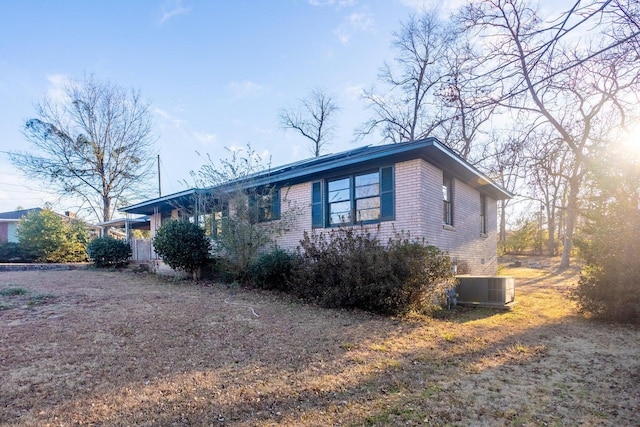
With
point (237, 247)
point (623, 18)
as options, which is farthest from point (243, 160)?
point (623, 18)

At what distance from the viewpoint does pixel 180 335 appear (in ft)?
16.3

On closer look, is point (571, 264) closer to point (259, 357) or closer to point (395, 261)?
point (395, 261)

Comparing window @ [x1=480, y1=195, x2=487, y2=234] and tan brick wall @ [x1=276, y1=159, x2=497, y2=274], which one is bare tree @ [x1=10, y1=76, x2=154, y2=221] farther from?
window @ [x1=480, y1=195, x2=487, y2=234]

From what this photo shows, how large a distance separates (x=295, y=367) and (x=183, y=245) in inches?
299

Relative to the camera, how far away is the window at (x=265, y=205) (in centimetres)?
1030

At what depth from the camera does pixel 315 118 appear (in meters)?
29.0

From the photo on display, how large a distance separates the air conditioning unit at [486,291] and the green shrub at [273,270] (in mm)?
4129

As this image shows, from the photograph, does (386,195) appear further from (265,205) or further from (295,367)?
(295,367)

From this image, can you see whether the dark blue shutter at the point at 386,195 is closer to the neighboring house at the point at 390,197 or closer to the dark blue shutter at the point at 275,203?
the neighboring house at the point at 390,197

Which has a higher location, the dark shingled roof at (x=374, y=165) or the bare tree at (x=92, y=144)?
the bare tree at (x=92, y=144)

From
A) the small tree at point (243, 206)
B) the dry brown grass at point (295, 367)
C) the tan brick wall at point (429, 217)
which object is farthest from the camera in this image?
the small tree at point (243, 206)

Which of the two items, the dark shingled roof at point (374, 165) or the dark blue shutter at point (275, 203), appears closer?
the dark shingled roof at point (374, 165)

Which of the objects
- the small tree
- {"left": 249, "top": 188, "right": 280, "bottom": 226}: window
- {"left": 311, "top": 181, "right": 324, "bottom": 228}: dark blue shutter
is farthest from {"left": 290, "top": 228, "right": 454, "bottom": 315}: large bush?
{"left": 249, "top": 188, "right": 280, "bottom": 226}: window

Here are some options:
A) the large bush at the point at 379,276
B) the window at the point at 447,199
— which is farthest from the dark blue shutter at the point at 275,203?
the window at the point at 447,199
